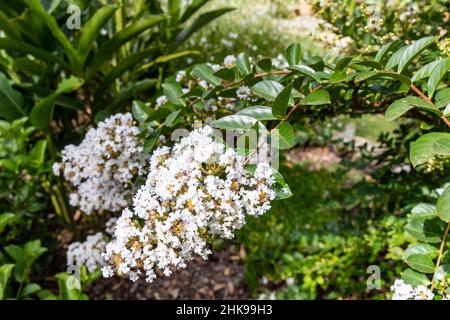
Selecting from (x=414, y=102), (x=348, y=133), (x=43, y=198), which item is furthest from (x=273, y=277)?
(x=348, y=133)

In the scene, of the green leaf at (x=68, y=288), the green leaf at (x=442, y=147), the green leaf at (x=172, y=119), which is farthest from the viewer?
the green leaf at (x=68, y=288)

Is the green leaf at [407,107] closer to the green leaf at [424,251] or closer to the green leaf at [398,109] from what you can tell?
the green leaf at [398,109]

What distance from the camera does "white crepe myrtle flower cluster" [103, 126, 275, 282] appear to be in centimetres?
81

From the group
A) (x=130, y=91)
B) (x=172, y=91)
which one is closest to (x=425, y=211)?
(x=172, y=91)

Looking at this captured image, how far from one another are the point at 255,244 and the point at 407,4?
3.92ft

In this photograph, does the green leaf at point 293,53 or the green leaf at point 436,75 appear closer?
the green leaf at point 436,75

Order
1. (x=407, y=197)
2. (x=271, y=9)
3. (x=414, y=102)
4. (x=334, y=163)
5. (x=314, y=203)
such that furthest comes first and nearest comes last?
(x=271, y=9), (x=334, y=163), (x=314, y=203), (x=407, y=197), (x=414, y=102)

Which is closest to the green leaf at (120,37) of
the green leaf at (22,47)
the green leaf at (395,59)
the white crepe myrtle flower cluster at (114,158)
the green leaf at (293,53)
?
the green leaf at (22,47)

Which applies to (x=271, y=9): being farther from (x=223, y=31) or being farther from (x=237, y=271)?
(x=237, y=271)

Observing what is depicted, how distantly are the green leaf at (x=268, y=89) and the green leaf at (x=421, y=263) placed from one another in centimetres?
46

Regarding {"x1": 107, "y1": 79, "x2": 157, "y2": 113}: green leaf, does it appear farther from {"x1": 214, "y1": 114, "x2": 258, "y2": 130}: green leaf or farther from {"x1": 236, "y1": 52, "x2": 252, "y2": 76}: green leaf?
{"x1": 214, "y1": 114, "x2": 258, "y2": 130}: green leaf

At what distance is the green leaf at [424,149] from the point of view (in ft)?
2.43

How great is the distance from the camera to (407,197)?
1689mm
